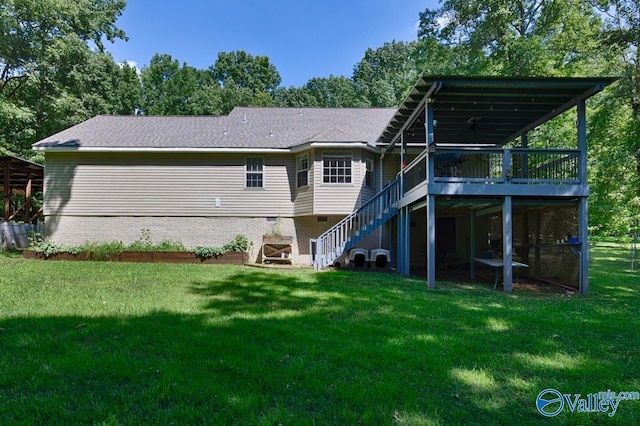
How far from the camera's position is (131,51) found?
2877 cm

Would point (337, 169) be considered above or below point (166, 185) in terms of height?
above

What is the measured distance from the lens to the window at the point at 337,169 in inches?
500

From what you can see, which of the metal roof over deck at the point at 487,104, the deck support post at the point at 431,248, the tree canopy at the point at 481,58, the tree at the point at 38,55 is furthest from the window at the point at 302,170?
the tree at the point at 38,55

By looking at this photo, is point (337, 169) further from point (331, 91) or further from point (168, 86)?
point (331, 91)

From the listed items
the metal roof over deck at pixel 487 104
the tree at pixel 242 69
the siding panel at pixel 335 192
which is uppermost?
the tree at pixel 242 69

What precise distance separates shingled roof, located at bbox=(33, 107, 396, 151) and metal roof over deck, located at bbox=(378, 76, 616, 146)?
2627mm

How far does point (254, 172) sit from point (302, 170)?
186 cm

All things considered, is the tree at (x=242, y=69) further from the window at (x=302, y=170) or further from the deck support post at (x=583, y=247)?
the deck support post at (x=583, y=247)

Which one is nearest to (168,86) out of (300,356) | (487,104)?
(487,104)

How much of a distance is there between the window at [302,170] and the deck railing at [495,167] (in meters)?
3.60

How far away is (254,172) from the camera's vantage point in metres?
13.7

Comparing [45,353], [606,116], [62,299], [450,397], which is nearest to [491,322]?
[450,397]

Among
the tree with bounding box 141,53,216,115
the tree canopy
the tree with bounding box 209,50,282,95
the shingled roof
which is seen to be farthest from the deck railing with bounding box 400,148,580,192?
the tree with bounding box 209,50,282,95

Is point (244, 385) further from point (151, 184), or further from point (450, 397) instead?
point (151, 184)
